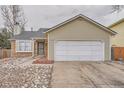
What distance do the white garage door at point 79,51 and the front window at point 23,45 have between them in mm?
9654

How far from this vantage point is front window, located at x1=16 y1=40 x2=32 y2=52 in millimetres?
31516

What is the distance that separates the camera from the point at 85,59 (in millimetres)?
22891

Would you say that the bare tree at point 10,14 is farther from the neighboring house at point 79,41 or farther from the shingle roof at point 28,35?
the neighboring house at point 79,41

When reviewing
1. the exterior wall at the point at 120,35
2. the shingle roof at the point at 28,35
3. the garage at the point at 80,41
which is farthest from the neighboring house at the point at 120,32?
the shingle roof at the point at 28,35

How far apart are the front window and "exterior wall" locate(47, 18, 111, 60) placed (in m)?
9.44

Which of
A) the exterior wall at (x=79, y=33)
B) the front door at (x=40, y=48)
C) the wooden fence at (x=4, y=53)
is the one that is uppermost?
the exterior wall at (x=79, y=33)

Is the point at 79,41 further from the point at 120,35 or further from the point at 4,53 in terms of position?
the point at 4,53

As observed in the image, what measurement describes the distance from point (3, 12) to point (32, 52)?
53.5 ft

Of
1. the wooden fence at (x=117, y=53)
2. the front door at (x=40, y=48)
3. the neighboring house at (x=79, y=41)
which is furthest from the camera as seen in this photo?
the front door at (x=40, y=48)

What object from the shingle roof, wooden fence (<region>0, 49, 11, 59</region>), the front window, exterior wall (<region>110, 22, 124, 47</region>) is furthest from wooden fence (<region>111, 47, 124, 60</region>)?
wooden fence (<region>0, 49, 11, 59</region>)

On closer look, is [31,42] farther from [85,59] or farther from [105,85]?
[105,85]

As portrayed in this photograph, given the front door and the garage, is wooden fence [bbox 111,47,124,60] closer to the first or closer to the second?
the garage

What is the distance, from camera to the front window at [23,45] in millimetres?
31516

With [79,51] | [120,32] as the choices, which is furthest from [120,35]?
[79,51]
